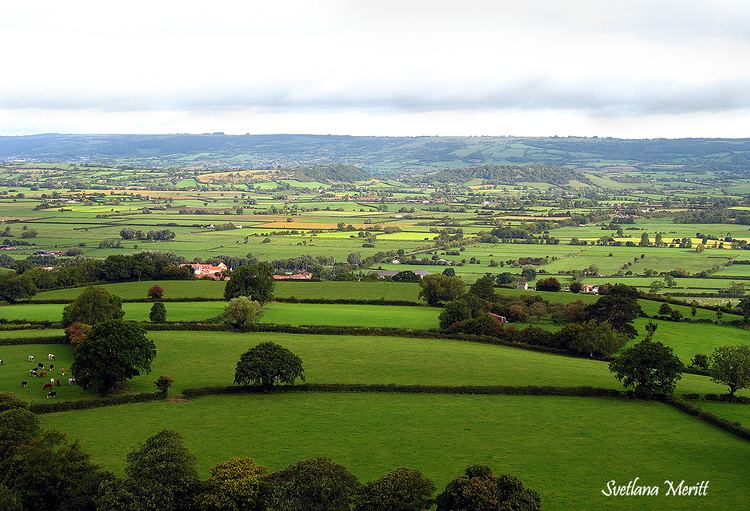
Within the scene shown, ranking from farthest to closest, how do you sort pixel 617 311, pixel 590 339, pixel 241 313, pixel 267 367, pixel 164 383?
pixel 617 311, pixel 241 313, pixel 590 339, pixel 267 367, pixel 164 383

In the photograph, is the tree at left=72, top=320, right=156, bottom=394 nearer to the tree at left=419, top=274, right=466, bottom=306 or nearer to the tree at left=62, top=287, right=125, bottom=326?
the tree at left=62, top=287, right=125, bottom=326

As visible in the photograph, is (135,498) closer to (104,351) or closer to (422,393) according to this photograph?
(104,351)

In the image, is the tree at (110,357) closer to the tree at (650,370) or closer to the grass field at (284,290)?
the grass field at (284,290)

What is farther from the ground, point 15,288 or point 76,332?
point 76,332

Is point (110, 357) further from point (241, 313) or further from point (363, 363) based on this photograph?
point (241, 313)

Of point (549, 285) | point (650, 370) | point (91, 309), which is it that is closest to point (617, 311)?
point (549, 285)

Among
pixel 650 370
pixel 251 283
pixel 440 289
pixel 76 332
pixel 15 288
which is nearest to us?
pixel 650 370

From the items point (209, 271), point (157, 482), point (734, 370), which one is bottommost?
point (209, 271)

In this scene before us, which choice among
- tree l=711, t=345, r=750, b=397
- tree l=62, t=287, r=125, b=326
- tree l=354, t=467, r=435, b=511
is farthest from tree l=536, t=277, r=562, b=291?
tree l=354, t=467, r=435, b=511

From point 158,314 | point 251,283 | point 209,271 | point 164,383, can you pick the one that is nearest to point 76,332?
point 158,314

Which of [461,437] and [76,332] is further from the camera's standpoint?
[76,332]
